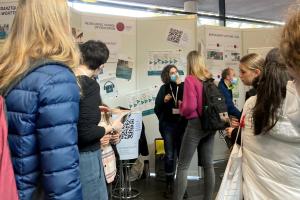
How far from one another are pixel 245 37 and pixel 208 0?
6.56 ft

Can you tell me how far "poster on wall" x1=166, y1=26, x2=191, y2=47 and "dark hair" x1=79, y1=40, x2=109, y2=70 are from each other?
3.08 metres

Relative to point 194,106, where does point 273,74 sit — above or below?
above

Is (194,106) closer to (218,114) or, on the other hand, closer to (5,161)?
(218,114)

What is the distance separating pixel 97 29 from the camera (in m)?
4.74

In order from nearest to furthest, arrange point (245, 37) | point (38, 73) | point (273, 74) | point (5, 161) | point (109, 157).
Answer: point (5, 161) → point (38, 73) → point (273, 74) → point (109, 157) → point (245, 37)

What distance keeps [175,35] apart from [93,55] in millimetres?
3172

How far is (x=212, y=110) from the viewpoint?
10.5ft

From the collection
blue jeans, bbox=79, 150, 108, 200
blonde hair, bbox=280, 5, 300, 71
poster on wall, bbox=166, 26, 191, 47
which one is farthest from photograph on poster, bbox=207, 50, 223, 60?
blonde hair, bbox=280, 5, 300, 71

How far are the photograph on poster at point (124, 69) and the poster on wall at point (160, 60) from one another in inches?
11.5

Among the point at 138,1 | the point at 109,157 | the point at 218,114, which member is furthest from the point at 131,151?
the point at 138,1

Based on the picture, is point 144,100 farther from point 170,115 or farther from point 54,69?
point 54,69

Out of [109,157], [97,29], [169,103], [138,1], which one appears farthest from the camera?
[138,1]

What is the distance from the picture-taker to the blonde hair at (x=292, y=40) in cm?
85

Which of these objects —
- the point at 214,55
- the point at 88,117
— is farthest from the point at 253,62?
the point at 214,55
